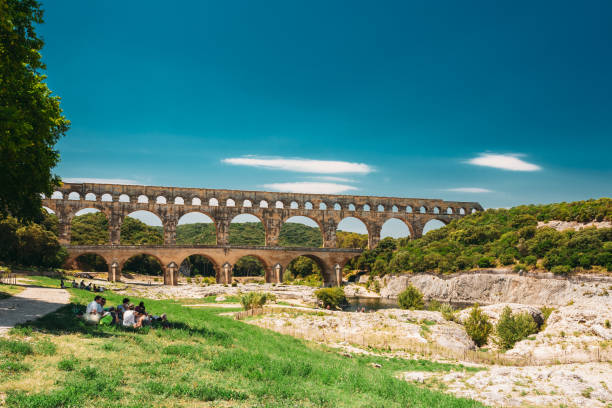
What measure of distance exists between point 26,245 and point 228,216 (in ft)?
84.0

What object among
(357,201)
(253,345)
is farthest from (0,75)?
(357,201)

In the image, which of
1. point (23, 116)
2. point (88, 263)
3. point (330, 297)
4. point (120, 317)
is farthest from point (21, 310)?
point (88, 263)

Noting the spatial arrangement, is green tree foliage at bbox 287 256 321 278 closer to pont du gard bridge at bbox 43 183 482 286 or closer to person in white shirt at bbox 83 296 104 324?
pont du gard bridge at bbox 43 183 482 286

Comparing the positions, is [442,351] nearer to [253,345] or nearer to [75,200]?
[253,345]

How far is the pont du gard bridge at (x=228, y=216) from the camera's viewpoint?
52.9 meters

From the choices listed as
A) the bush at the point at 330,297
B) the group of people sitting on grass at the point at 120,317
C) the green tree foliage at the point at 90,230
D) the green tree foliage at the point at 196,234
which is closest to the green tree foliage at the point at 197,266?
the green tree foliage at the point at 196,234

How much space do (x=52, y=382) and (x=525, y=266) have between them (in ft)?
148

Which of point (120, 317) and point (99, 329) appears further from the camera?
point (120, 317)

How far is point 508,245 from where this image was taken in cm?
4925

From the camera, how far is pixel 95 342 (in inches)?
381

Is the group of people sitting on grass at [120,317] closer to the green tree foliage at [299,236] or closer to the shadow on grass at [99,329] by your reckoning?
the shadow on grass at [99,329]

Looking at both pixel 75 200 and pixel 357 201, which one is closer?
pixel 75 200

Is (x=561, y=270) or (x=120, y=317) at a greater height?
(x=120, y=317)

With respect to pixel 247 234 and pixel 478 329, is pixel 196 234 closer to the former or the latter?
pixel 247 234
